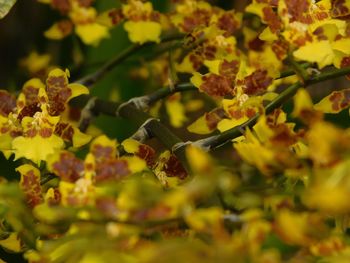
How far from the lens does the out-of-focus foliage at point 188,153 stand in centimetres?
52

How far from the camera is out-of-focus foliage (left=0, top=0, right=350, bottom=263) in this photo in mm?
523

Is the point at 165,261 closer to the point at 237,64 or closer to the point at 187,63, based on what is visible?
the point at 237,64

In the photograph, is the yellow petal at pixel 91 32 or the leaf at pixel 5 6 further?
the yellow petal at pixel 91 32

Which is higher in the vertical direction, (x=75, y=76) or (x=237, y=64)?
(x=237, y=64)

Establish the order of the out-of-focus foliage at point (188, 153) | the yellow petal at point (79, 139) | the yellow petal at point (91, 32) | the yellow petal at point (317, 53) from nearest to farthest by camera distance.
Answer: the out-of-focus foliage at point (188, 153)
the yellow petal at point (317, 53)
the yellow petal at point (79, 139)
the yellow petal at point (91, 32)

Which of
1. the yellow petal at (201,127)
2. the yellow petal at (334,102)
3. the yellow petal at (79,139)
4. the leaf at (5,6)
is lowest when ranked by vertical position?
the yellow petal at (201,127)

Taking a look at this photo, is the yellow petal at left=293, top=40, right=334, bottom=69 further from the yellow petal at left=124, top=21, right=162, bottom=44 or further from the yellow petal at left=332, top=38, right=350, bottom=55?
the yellow petal at left=124, top=21, right=162, bottom=44

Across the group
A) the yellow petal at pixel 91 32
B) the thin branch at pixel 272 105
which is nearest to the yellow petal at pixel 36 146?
the thin branch at pixel 272 105

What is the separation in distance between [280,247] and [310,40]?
32cm

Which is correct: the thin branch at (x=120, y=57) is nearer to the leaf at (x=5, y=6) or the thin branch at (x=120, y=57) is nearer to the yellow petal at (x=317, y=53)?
the leaf at (x=5, y=6)

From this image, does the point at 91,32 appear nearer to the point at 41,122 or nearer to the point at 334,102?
the point at 41,122

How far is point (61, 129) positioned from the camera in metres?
0.89

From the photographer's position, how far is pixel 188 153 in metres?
0.61

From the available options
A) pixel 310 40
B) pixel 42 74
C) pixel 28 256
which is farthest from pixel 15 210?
pixel 42 74
